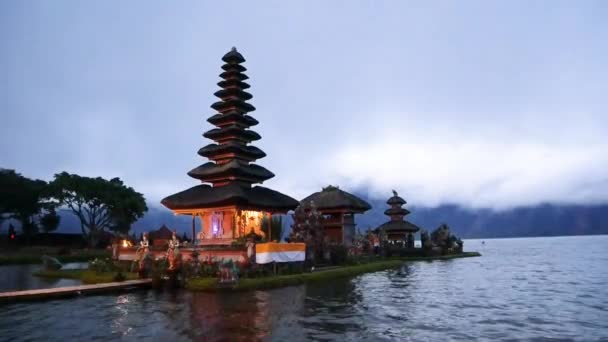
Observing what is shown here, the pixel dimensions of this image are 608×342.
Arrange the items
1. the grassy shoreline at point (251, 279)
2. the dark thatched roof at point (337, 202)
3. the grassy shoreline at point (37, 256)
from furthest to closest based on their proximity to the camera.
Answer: the grassy shoreline at point (37, 256) < the dark thatched roof at point (337, 202) < the grassy shoreline at point (251, 279)

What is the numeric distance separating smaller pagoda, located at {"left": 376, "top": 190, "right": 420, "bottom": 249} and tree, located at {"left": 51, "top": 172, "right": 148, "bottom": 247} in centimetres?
3962

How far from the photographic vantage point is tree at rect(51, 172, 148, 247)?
221 ft

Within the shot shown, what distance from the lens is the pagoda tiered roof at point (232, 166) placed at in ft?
119

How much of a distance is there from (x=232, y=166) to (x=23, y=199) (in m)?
49.2

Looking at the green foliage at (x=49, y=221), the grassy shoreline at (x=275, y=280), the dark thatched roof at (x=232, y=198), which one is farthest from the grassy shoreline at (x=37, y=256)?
the grassy shoreline at (x=275, y=280)

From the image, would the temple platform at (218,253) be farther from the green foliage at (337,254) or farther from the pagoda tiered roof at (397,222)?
the pagoda tiered roof at (397,222)

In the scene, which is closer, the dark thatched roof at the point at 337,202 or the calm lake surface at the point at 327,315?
the calm lake surface at the point at 327,315

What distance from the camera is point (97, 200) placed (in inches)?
2721

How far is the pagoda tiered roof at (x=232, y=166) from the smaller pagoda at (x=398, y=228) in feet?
96.5

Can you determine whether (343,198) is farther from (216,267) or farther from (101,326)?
(101,326)

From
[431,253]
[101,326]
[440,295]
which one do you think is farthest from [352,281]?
[431,253]

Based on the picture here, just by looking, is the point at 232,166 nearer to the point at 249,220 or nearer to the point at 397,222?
the point at 249,220

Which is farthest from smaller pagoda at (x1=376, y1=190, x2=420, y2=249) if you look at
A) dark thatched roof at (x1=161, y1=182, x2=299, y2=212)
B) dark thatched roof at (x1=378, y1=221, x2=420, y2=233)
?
dark thatched roof at (x1=161, y1=182, x2=299, y2=212)

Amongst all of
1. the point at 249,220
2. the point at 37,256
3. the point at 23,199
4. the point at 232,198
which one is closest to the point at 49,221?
the point at 23,199
